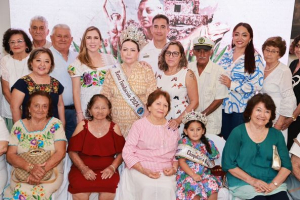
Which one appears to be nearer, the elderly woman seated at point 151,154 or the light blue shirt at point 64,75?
the elderly woman seated at point 151,154

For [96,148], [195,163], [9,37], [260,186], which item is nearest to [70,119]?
[96,148]

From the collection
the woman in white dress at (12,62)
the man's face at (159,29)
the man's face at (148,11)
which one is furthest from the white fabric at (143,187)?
the man's face at (148,11)

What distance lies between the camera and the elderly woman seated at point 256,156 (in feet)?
9.02

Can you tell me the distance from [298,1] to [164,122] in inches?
104

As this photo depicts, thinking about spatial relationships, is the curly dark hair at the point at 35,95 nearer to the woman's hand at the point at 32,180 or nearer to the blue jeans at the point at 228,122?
the woman's hand at the point at 32,180

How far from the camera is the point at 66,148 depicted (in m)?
3.18

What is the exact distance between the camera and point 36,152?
9.43 ft

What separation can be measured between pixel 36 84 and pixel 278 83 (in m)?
2.45

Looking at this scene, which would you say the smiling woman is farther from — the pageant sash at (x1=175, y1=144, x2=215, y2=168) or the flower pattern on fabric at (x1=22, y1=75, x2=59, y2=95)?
the pageant sash at (x1=175, y1=144, x2=215, y2=168)

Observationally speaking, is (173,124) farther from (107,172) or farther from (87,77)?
(87,77)

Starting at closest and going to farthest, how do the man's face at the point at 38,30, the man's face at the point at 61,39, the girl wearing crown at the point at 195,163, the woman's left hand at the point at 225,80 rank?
the girl wearing crown at the point at 195,163
the woman's left hand at the point at 225,80
the man's face at the point at 61,39
the man's face at the point at 38,30

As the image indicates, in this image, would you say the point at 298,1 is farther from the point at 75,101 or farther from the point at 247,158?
the point at 75,101

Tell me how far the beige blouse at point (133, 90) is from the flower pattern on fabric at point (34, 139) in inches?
27.8

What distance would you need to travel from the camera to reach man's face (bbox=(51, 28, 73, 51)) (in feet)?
12.8
